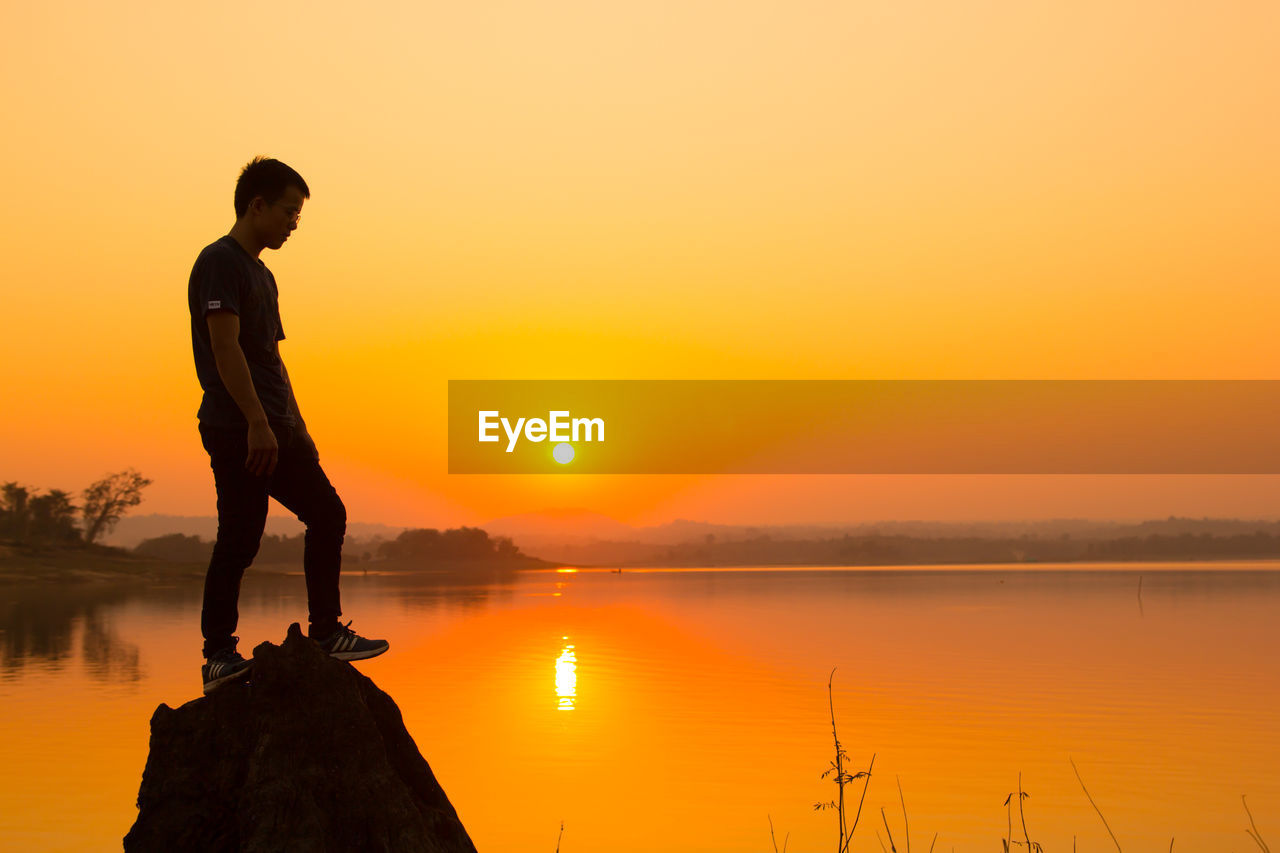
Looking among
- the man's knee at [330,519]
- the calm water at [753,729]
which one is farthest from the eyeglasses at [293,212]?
the calm water at [753,729]

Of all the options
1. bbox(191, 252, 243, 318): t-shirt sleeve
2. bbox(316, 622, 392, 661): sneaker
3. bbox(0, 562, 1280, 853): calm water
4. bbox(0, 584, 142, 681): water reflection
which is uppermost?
bbox(191, 252, 243, 318): t-shirt sleeve

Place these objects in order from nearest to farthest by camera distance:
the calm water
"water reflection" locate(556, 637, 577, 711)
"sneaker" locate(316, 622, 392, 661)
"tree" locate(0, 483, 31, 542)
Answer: "sneaker" locate(316, 622, 392, 661) < the calm water < "water reflection" locate(556, 637, 577, 711) < "tree" locate(0, 483, 31, 542)

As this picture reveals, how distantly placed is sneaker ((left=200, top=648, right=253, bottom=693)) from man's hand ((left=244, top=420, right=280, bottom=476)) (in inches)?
41.8

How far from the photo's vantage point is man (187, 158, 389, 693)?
5773 mm

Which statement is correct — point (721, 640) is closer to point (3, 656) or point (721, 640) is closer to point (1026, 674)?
point (1026, 674)

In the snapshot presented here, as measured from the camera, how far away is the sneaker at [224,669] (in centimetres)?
594

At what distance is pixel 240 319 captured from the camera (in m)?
5.99

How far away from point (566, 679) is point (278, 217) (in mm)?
32768

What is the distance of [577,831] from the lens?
60.0 ft

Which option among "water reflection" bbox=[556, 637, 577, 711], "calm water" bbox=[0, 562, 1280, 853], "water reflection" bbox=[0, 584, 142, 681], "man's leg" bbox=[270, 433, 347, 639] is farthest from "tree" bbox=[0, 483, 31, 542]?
"man's leg" bbox=[270, 433, 347, 639]

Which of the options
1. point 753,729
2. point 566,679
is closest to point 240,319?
point 753,729

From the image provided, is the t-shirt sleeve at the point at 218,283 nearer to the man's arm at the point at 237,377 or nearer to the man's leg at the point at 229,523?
the man's arm at the point at 237,377

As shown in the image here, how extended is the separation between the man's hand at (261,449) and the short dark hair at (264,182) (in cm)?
133

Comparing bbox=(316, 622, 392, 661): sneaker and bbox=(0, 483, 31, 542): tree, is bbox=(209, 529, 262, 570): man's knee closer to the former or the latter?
bbox=(316, 622, 392, 661): sneaker
